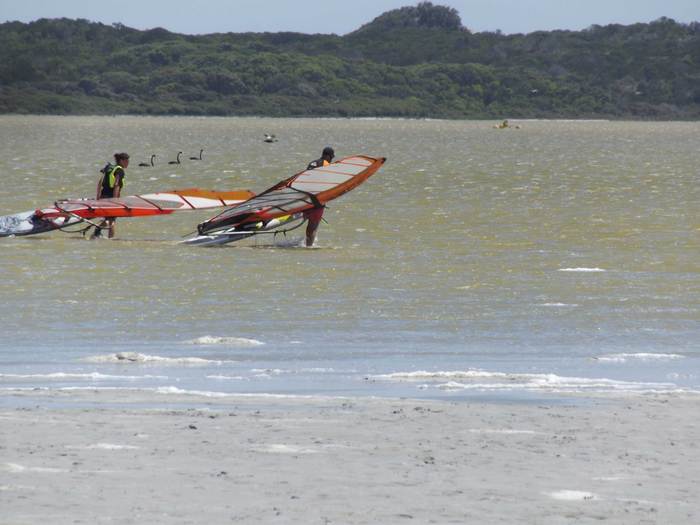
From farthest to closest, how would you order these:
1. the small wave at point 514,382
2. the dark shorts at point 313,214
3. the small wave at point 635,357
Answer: the dark shorts at point 313,214
the small wave at point 635,357
the small wave at point 514,382

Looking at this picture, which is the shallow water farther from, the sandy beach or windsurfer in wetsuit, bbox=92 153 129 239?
the sandy beach

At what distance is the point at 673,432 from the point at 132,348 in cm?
549

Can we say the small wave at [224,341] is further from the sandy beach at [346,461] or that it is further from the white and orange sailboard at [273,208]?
the white and orange sailboard at [273,208]

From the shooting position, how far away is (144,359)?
11844mm

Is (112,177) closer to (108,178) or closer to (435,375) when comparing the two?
(108,178)

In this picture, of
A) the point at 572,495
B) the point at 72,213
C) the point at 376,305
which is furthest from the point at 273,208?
the point at 572,495

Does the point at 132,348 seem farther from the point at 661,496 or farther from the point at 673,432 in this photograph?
the point at 661,496

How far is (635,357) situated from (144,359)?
4.04 meters

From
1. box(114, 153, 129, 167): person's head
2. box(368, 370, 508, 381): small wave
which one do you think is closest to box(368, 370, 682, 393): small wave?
box(368, 370, 508, 381): small wave

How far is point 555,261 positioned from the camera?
2127 centimetres

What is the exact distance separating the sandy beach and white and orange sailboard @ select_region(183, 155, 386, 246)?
13.3m

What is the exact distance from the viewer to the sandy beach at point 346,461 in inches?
271

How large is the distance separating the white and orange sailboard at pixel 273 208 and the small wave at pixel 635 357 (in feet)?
37.6

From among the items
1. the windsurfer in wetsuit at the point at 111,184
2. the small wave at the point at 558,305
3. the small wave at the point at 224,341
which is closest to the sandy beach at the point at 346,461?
the small wave at the point at 224,341
